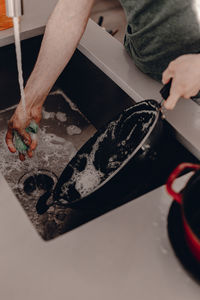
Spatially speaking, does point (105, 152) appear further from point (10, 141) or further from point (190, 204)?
point (190, 204)

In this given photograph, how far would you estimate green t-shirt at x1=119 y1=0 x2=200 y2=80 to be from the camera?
1.00m

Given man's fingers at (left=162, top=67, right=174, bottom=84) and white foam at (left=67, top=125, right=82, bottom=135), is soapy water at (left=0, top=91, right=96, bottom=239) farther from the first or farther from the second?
man's fingers at (left=162, top=67, right=174, bottom=84)

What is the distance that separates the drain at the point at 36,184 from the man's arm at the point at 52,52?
78 millimetres

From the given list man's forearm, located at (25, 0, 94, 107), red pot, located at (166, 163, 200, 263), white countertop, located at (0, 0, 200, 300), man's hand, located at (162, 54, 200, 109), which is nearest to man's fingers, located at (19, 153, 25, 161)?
man's forearm, located at (25, 0, 94, 107)

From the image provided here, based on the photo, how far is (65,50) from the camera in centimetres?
111

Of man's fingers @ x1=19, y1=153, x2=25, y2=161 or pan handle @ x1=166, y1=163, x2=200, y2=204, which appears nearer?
pan handle @ x1=166, y1=163, x2=200, y2=204

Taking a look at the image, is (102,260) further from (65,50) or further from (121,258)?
(65,50)

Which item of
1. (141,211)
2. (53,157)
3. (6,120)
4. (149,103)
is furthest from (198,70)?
(6,120)

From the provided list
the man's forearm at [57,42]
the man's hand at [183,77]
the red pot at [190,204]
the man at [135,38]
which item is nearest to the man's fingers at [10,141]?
the man at [135,38]

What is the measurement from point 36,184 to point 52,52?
44cm

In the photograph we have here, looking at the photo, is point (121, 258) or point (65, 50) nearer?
point (121, 258)

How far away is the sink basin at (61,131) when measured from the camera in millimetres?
1037

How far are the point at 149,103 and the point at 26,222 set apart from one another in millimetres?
454

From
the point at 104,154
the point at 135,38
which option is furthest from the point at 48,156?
the point at 135,38
